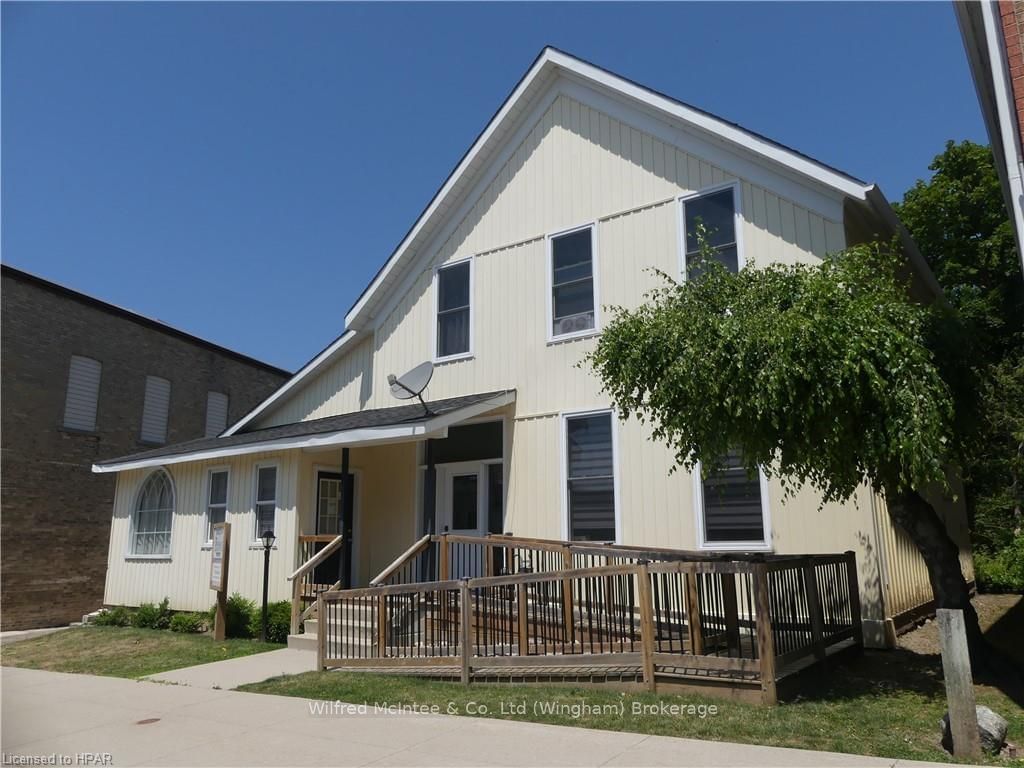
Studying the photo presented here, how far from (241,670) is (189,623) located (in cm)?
433

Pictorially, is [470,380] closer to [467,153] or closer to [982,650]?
[467,153]

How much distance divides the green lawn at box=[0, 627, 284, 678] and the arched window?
176 centimetres

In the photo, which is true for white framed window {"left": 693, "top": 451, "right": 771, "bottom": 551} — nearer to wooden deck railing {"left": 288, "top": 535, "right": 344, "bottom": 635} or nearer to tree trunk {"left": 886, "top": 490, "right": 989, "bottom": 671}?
tree trunk {"left": 886, "top": 490, "right": 989, "bottom": 671}

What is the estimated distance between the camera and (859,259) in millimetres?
7238

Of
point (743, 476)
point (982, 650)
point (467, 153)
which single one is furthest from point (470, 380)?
point (982, 650)

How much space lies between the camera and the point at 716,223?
36.4 feet

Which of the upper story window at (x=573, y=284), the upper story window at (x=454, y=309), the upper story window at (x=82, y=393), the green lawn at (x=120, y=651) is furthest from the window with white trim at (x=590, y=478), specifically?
the upper story window at (x=82, y=393)

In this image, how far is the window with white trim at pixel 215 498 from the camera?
570 inches

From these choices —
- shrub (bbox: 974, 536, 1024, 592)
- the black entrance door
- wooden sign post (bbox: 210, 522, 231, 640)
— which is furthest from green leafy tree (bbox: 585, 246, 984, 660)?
wooden sign post (bbox: 210, 522, 231, 640)

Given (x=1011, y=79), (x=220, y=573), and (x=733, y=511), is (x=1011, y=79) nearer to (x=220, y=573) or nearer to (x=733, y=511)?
(x=733, y=511)

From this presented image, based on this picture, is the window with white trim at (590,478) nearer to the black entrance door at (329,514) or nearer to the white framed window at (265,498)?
the black entrance door at (329,514)

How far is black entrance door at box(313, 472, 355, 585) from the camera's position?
13.4 metres

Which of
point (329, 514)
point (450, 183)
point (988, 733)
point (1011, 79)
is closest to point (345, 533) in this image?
point (329, 514)

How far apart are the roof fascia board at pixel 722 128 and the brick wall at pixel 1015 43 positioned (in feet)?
11.3
